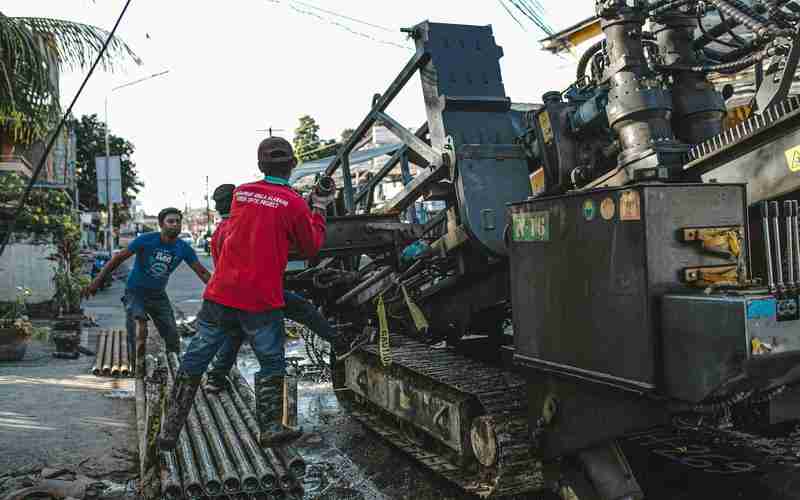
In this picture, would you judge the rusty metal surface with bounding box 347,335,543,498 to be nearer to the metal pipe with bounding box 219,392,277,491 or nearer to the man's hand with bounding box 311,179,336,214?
the metal pipe with bounding box 219,392,277,491

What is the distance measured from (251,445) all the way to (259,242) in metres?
1.57

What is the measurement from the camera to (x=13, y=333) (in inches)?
373

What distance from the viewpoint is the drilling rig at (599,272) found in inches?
118

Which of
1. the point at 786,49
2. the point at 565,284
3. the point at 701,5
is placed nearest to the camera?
the point at 565,284

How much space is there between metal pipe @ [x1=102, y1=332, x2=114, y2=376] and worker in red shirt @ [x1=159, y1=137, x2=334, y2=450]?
472 cm

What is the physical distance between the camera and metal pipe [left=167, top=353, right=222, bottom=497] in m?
4.37

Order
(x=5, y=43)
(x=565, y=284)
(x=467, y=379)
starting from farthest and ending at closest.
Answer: (x=5, y=43) < (x=467, y=379) < (x=565, y=284)

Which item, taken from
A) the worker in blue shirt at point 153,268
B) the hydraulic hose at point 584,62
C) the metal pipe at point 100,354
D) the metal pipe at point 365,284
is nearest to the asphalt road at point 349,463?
the metal pipe at point 365,284

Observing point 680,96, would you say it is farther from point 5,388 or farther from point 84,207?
point 84,207

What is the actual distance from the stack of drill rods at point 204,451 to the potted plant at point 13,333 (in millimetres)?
4592

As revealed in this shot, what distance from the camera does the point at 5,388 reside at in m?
7.53

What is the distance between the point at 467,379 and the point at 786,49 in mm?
2673

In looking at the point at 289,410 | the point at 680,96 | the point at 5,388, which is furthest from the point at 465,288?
the point at 5,388

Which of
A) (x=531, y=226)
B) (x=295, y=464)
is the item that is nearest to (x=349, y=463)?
(x=295, y=464)
